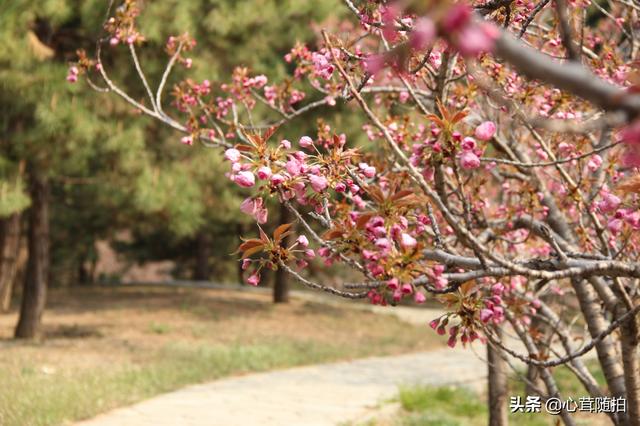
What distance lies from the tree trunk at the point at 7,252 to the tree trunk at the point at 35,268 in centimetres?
136

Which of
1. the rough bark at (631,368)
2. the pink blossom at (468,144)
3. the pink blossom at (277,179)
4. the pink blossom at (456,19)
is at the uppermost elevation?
the pink blossom at (468,144)

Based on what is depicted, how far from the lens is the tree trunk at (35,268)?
9.74m

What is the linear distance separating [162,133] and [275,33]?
2659 millimetres

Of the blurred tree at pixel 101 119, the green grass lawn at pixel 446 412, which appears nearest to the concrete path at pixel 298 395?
the green grass lawn at pixel 446 412

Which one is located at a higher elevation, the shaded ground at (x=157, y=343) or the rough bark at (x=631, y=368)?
the rough bark at (x=631, y=368)

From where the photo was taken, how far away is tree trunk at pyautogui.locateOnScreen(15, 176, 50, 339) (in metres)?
9.74

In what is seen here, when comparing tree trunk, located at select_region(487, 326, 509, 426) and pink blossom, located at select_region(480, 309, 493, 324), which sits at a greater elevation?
pink blossom, located at select_region(480, 309, 493, 324)

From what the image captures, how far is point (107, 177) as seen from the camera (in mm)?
9422

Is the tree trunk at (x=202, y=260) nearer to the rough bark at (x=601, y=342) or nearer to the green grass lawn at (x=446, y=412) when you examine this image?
the green grass lawn at (x=446, y=412)

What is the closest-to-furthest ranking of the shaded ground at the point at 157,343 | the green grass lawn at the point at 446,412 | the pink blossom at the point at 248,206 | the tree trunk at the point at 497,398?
the pink blossom at the point at 248,206 → the tree trunk at the point at 497,398 → the green grass lawn at the point at 446,412 → the shaded ground at the point at 157,343

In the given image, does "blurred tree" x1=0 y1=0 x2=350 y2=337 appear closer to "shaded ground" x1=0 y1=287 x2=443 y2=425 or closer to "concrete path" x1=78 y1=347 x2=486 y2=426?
"shaded ground" x1=0 y1=287 x2=443 y2=425

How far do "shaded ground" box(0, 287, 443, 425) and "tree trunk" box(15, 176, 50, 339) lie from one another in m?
0.31

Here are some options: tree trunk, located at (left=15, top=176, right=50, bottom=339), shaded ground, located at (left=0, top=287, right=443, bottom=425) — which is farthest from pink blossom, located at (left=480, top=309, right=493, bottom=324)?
tree trunk, located at (left=15, top=176, right=50, bottom=339)

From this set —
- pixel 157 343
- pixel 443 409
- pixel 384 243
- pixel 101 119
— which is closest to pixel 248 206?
pixel 384 243
